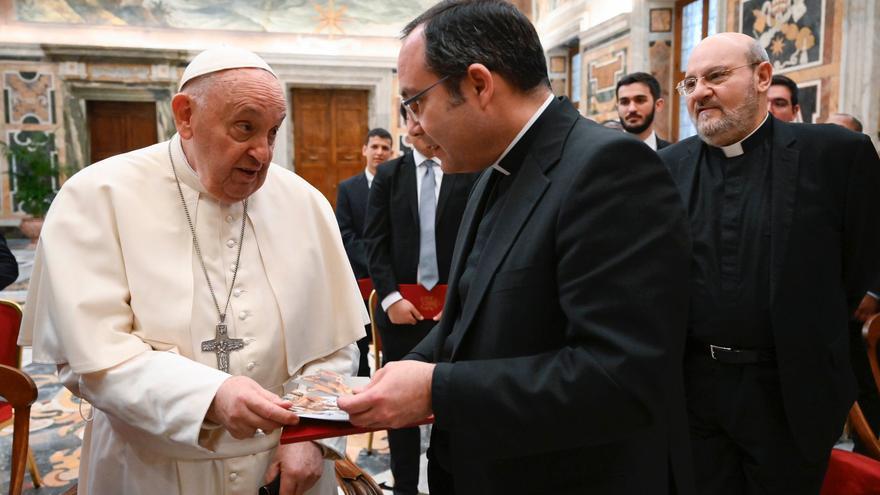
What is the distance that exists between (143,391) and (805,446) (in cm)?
206

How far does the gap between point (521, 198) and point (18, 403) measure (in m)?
2.07

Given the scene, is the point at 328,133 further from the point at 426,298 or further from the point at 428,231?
the point at 426,298

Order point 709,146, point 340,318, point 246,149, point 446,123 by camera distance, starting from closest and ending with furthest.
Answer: point 446,123 → point 246,149 → point 340,318 → point 709,146

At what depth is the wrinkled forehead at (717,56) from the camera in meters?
2.57

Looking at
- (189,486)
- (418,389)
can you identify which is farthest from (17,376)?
(418,389)

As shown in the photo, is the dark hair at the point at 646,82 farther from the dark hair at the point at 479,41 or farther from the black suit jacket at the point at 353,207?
the dark hair at the point at 479,41

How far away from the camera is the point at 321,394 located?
153cm

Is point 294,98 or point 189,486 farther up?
point 294,98

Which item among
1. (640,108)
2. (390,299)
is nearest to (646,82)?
(640,108)

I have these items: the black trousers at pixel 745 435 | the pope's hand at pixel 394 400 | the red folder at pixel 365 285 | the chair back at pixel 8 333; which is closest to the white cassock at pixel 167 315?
the pope's hand at pixel 394 400

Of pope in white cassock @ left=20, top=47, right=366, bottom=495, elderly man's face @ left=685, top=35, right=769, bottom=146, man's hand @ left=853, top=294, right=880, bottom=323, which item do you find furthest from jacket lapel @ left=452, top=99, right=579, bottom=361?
man's hand @ left=853, top=294, right=880, bottom=323

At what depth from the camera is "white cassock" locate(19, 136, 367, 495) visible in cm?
163

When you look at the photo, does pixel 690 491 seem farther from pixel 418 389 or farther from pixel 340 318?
pixel 340 318

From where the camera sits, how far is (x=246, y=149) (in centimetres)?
179
